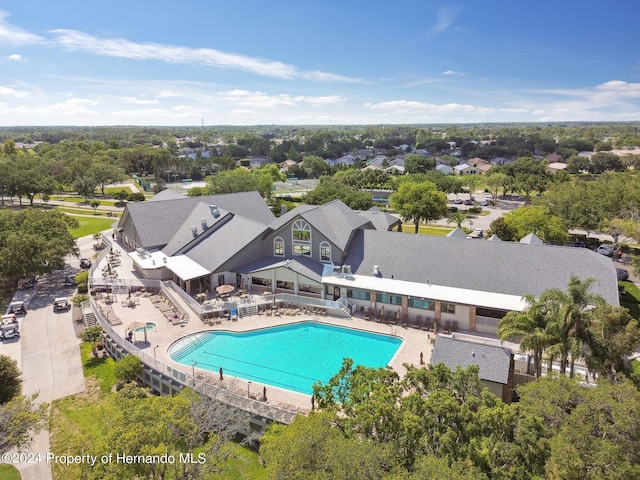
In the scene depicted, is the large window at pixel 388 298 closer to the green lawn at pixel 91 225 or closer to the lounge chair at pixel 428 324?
the lounge chair at pixel 428 324

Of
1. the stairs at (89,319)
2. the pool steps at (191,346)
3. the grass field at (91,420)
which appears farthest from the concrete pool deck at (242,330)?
the grass field at (91,420)

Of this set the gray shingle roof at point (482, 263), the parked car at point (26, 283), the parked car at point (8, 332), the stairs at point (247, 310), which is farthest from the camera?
the parked car at point (26, 283)

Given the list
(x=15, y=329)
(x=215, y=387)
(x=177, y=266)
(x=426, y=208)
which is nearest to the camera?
(x=215, y=387)

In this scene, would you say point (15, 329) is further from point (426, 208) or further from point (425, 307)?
point (426, 208)

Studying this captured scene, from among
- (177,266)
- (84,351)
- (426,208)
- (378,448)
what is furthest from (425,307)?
(426,208)

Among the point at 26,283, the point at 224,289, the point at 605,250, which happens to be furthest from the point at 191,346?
the point at 605,250

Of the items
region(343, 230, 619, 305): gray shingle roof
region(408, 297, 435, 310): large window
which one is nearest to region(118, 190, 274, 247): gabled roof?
region(343, 230, 619, 305): gray shingle roof
